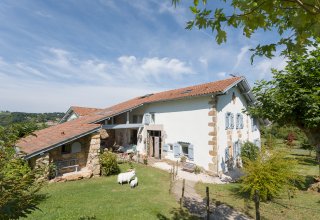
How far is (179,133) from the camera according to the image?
58.3 ft

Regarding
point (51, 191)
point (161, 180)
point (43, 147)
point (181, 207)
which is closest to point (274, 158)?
point (181, 207)

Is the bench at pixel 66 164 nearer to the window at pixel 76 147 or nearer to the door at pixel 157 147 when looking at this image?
the window at pixel 76 147

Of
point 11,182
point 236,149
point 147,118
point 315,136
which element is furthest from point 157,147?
point 11,182

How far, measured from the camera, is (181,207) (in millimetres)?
9375

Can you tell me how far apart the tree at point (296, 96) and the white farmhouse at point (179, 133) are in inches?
109

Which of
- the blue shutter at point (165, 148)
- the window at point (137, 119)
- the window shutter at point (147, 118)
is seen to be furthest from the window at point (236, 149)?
the window at point (137, 119)

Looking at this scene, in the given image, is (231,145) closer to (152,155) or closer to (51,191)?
(152,155)

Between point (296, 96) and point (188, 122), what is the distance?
804 cm

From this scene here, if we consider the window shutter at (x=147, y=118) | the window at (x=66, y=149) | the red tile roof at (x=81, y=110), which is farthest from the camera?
the red tile roof at (x=81, y=110)

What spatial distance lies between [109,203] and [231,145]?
36.3 feet

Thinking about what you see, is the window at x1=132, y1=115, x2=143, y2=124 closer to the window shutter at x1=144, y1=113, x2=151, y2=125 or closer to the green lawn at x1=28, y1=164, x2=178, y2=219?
the window shutter at x1=144, y1=113, x2=151, y2=125

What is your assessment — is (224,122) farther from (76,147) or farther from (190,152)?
(76,147)

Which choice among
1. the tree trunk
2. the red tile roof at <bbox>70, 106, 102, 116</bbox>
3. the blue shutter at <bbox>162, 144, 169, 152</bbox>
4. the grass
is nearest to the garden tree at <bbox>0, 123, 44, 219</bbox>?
the grass

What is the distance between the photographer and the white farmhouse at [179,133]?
1420 cm
